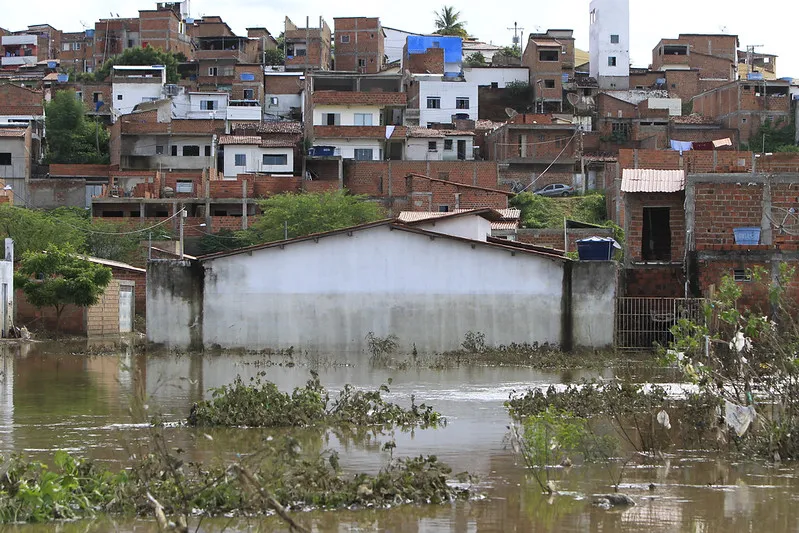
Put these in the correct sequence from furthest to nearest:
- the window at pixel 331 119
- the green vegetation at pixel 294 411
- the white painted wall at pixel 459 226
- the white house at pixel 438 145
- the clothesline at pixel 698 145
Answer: the window at pixel 331 119 < the white house at pixel 438 145 < the clothesline at pixel 698 145 < the white painted wall at pixel 459 226 < the green vegetation at pixel 294 411

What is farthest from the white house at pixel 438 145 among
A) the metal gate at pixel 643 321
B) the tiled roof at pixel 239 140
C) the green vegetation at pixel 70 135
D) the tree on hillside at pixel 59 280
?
the metal gate at pixel 643 321

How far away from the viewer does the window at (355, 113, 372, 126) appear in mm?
69062

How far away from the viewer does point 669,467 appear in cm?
1298

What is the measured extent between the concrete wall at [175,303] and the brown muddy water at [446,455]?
5.00 metres

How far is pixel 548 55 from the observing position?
3044 inches

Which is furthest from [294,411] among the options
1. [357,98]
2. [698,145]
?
[357,98]

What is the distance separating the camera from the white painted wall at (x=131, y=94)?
259 ft

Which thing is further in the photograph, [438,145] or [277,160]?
[438,145]

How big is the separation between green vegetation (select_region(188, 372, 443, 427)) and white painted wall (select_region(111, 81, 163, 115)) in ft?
213

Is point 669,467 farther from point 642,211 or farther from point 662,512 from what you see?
point 642,211

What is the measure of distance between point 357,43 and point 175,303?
200ft

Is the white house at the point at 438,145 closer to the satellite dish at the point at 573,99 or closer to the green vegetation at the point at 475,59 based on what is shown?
the satellite dish at the point at 573,99

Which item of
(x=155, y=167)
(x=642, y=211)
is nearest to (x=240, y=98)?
(x=155, y=167)

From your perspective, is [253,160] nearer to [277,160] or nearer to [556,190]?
Result: [277,160]
